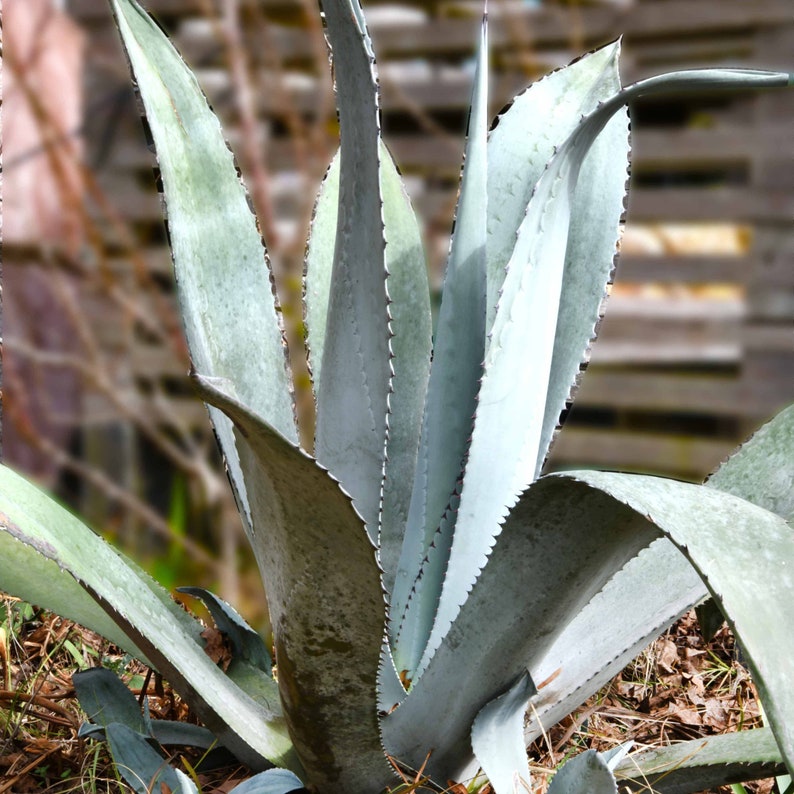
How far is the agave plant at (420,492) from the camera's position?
64 cm

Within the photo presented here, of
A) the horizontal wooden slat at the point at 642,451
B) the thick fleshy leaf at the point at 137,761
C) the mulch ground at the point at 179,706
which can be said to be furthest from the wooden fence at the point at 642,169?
the thick fleshy leaf at the point at 137,761

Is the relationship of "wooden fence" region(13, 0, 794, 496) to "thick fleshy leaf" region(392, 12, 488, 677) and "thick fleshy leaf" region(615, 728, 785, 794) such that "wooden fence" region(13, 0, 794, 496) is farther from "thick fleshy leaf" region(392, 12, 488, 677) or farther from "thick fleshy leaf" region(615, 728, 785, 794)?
"thick fleshy leaf" region(615, 728, 785, 794)

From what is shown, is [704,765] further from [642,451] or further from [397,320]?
[642,451]

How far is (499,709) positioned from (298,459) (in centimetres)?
29

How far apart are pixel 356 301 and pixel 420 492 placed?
175 mm

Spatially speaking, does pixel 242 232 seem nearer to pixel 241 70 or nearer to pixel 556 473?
Answer: pixel 556 473

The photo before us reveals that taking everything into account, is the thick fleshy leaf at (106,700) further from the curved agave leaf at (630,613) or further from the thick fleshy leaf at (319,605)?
the curved agave leaf at (630,613)

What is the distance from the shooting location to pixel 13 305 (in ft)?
10.5

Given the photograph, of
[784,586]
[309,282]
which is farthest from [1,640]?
[784,586]

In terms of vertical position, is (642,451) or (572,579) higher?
(642,451)

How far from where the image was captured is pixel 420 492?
842mm

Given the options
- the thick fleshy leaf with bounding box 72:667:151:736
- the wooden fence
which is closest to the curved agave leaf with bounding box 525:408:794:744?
the thick fleshy leaf with bounding box 72:667:151:736

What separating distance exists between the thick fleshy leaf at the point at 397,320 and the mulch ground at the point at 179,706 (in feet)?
0.81

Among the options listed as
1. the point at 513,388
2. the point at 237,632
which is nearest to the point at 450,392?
the point at 513,388
